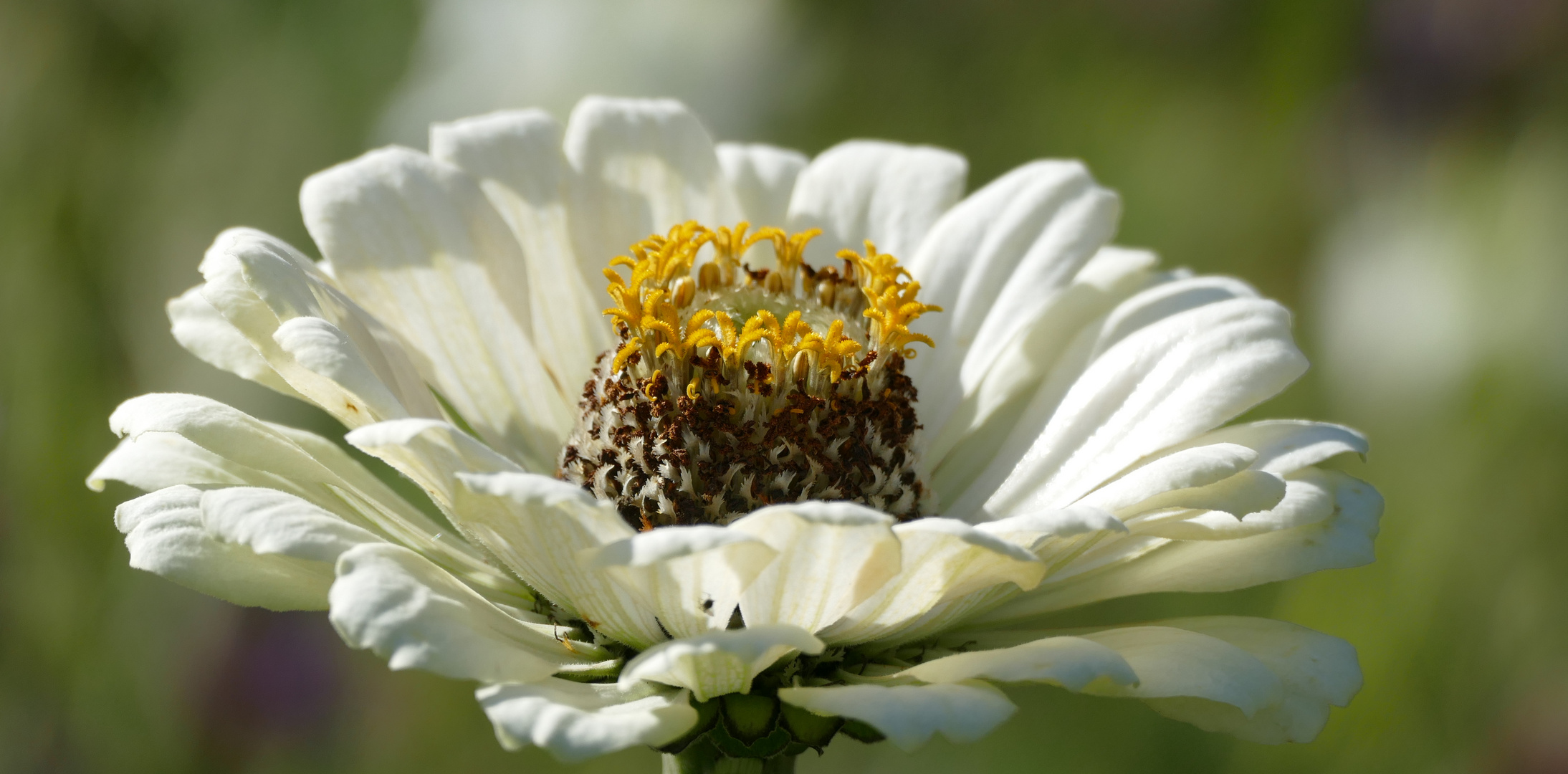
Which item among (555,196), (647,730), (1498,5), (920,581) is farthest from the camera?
(1498,5)

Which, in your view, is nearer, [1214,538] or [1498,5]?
[1214,538]

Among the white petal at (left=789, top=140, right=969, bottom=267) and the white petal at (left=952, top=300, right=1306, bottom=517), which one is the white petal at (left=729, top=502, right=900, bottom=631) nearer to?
the white petal at (left=952, top=300, right=1306, bottom=517)

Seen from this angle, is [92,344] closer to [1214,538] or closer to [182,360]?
[182,360]

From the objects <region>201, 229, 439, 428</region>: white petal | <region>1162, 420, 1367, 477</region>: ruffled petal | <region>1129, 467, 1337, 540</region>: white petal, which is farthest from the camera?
<region>1162, 420, 1367, 477</region>: ruffled petal

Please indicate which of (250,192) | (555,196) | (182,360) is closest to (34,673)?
(182,360)

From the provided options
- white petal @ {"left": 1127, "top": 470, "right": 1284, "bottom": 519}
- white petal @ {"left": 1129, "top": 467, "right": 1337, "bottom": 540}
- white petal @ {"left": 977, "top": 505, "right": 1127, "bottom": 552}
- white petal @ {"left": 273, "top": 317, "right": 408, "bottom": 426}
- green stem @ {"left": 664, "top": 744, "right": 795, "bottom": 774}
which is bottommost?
green stem @ {"left": 664, "top": 744, "right": 795, "bottom": 774}

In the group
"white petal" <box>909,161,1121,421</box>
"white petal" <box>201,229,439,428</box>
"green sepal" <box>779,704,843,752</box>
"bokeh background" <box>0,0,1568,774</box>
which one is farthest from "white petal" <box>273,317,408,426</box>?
"bokeh background" <box>0,0,1568,774</box>

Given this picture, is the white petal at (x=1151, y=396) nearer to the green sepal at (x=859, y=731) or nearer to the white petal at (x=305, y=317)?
the green sepal at (x=859, y=731)

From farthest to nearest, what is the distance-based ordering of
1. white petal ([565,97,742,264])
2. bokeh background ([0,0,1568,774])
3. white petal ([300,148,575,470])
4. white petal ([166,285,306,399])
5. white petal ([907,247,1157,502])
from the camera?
bokeh background ([0,0,1568,774]), white petal ([565,97,742,264]), white petal ([907,247,1157,502]), white petal ([300,148,575,470]), white petal ([166,285,306,399])
